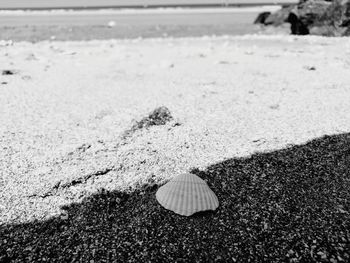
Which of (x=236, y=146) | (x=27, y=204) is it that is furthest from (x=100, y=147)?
(x=236, y=146)

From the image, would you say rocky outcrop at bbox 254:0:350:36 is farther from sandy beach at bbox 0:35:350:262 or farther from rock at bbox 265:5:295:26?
sandy beach at bbox 0:35:350:262

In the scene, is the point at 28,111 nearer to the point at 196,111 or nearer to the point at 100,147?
the point at 100,147

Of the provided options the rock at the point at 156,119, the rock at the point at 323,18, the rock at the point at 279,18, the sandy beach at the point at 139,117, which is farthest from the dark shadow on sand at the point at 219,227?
the rock at the point at 279,18

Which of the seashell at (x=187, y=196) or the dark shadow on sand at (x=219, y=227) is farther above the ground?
the seashell at (x=187, y=196)

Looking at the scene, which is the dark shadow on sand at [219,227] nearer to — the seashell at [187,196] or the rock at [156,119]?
the seashell at [187,196]

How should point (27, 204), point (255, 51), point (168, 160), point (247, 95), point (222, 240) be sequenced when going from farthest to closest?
1. point (255, 51)
2. point (247, 95)
3. point (168, 160)
4. point (27, 204)
5. point (222, 240)

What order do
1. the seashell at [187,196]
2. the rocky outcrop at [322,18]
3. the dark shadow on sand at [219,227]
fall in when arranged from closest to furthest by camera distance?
the dark shadow on sand at [219,227] < the seashell at [187,196] < the rocky outcrop at [322,18]

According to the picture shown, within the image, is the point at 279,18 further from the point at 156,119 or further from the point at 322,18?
the point at 156,119
